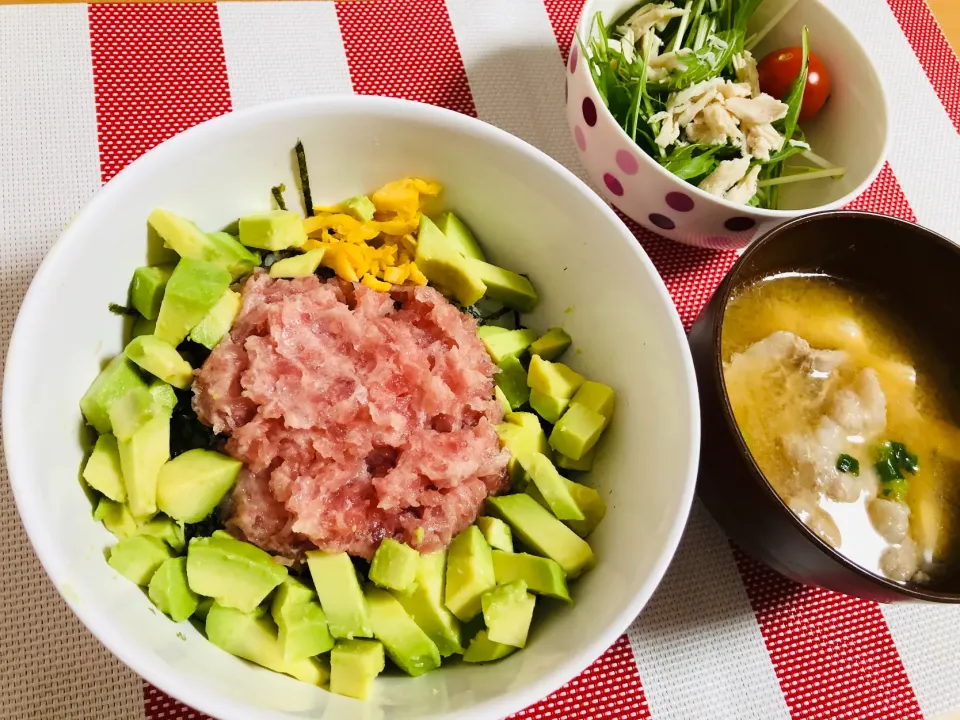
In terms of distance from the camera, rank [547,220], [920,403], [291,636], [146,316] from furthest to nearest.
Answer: [920,403] < [547,220] < [146,316] < [291,636]

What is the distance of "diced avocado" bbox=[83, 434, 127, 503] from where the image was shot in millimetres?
841

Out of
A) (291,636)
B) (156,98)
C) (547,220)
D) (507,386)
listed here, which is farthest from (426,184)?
(291,636)

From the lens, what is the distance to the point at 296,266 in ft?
3.32

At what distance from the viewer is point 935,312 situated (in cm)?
120

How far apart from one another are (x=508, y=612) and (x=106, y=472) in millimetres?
467

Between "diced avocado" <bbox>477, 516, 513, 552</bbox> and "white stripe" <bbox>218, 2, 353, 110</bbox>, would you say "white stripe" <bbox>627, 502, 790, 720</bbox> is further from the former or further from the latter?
"white stripe" <bbox>218, 2, 353, 110</bbox>

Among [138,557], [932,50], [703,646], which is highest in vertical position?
[932,50]

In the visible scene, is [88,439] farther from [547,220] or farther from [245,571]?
[547,220]

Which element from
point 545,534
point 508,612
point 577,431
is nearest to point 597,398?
point 577,431

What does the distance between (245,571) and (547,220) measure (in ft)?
1.93

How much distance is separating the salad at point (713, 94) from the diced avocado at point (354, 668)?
2.73 ft

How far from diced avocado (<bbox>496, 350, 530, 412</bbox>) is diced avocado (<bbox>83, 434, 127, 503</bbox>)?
1.54 feet

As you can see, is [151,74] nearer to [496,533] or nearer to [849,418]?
[496,533]

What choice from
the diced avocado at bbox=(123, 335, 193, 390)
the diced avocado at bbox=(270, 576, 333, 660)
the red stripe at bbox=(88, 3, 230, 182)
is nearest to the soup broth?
Result: the diced avocado at bbox=(270, 576, 333, 660)
